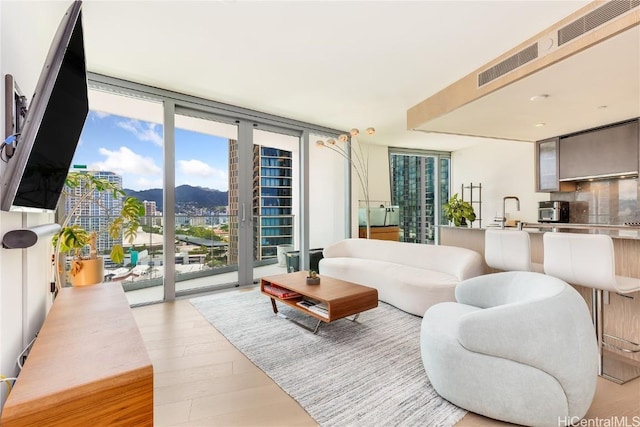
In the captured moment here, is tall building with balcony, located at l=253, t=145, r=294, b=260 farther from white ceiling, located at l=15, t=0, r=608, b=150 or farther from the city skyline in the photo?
white ceiling, located at l=15, t=0, r=608, b=150

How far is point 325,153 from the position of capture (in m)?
5.74

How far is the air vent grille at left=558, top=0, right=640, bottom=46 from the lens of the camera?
6.07 feet

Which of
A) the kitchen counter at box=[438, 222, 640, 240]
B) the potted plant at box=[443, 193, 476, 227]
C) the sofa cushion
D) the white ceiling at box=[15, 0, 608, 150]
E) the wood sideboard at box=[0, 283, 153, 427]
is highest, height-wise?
the white ceiling at box=[15, 0, 608, 150]

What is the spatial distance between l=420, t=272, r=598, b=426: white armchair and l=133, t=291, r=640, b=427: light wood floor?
17 centimetres

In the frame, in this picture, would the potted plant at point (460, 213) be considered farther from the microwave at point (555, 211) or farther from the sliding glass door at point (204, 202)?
Result: the sliding glass door at point (204, 202)

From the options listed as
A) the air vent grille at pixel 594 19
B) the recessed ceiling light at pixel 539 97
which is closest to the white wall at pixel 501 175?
the recessed ceiling light at pixel 539 97

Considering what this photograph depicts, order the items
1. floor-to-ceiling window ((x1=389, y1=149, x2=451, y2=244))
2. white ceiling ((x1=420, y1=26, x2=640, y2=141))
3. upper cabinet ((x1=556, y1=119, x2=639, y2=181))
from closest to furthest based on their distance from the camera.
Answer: white ceiling ((x1=420, y1=26, x2=640, y2=141)) < upper cabinet ((x1=556, y1=119, x2=639, y2=181)) < floor-to-ceiling window ((x1=389, y1=149, x2=451, y2=244))

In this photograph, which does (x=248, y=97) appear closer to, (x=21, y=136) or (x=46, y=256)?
(x=46, y=256)

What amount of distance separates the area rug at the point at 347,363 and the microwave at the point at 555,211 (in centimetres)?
334

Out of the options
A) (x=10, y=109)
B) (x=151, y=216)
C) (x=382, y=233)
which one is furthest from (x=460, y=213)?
(x=10, y=109)

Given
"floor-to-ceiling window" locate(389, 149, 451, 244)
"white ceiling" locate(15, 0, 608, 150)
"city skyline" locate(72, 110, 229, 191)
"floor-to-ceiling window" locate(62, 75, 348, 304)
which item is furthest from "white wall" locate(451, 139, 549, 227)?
"city skyline" locate(72, 110, 229, 191)

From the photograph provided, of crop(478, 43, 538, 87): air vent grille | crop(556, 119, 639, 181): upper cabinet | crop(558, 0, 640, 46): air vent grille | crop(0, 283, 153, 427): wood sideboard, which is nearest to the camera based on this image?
crop(0, 283, 153, 427): wood sideboard

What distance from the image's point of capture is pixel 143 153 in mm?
3748

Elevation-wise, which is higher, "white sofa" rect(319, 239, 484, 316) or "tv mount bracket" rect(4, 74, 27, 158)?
"tv mount bracket" rect(4, 74, 27, 158)
